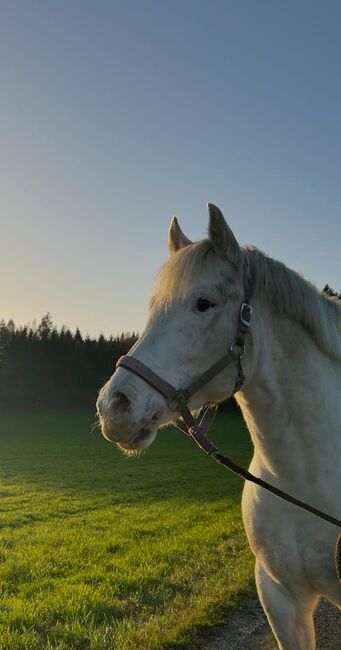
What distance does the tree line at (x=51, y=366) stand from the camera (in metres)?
60.6

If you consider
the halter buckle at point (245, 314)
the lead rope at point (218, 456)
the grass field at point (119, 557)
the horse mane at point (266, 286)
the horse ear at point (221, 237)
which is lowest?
the grass field at point (119, 557)

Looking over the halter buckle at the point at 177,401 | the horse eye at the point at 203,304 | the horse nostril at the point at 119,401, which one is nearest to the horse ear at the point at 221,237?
the horse eye at the point at 203,304

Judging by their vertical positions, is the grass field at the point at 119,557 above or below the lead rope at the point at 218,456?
below

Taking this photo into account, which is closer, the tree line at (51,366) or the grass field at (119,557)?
the grass field at (119,557)

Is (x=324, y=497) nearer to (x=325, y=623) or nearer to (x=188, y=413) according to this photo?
(x=188, y=413)

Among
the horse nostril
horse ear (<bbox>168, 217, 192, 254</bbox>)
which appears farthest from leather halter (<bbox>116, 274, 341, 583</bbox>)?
horse ear (<bbox>168, 217, 192, 254</bbox>)

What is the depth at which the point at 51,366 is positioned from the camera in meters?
64.0

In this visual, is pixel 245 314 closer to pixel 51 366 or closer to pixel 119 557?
pixel 119 557

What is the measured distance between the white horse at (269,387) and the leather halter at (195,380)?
0.03 meters

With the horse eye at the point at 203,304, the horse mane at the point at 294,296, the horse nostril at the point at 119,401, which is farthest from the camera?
the horse mane at the point at 294,296

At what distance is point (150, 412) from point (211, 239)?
0.82 meters

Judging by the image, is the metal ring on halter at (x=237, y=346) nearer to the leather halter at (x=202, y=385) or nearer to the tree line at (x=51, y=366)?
the leather halter at (x=202, y=385)

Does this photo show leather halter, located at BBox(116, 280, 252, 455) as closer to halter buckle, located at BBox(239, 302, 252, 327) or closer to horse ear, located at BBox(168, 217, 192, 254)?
halter buckle, located at BBox(239, 302, 252, 327)

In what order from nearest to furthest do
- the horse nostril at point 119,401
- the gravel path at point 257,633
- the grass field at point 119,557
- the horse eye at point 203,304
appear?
the horse nostril at point 119,401 → the horse eye at point 203,304 → the gravel path at point 257,633 → the grass field at point 119,557
